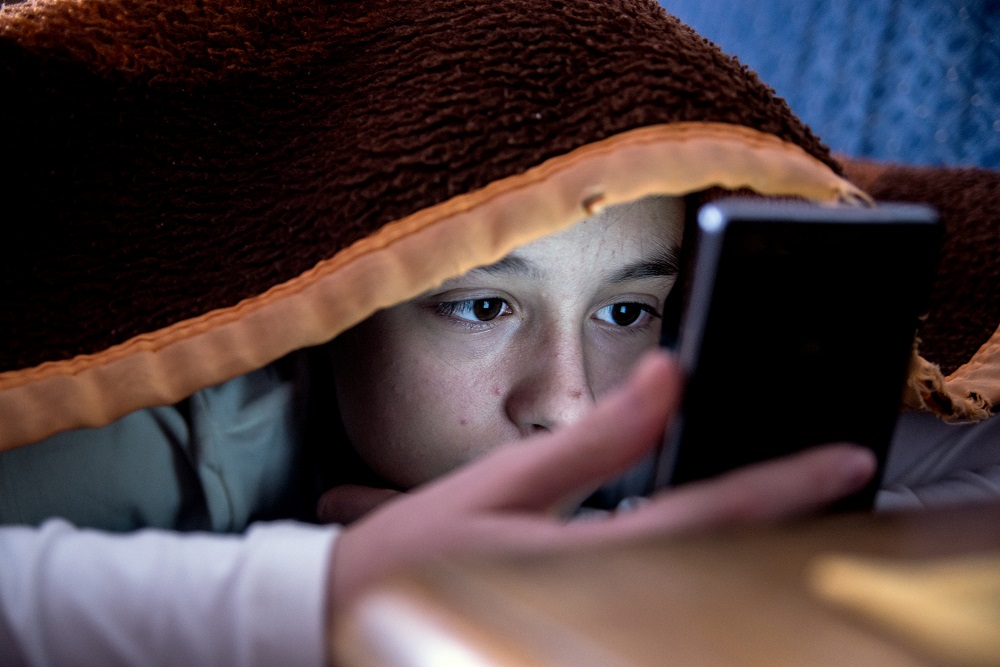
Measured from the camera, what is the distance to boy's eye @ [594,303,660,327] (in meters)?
0.60

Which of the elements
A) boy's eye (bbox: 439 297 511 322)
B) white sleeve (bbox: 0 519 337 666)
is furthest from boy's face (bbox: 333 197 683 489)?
white sleeve (bbox: 0 519 337 666)

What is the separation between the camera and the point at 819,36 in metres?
1.10

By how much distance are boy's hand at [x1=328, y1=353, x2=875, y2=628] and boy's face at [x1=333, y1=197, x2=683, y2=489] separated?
0.22m

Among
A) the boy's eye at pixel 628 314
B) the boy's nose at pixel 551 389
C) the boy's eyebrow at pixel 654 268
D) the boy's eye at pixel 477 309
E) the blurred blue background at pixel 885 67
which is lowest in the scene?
the boy's nose at pixel 551 389

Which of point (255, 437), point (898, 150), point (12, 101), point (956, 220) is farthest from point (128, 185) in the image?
point (898, 150)

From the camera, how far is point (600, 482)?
284 millimetres

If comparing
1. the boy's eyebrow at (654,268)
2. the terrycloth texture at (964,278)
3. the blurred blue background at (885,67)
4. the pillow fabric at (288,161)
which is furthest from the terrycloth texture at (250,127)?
the blurred blue background at (885,67)

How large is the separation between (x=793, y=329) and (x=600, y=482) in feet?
0.32

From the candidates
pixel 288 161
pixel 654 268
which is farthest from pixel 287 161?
pixel 654 268

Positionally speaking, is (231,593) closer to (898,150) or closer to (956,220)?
(956,220)

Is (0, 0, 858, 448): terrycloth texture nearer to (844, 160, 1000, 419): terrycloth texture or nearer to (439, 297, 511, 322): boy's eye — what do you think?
(439, 297, 511, 322): boy's eye

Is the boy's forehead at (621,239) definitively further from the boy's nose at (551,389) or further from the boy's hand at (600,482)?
the boy's hand at (600,482)

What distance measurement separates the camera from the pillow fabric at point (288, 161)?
17.1 inches

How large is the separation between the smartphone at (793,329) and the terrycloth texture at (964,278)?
0.34 m
